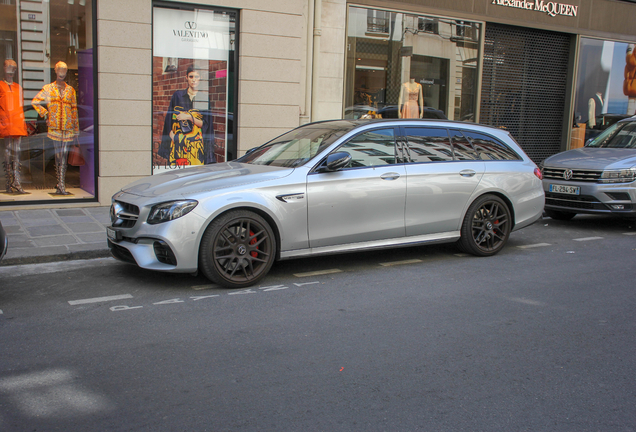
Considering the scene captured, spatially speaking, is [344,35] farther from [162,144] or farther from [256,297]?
[256,297]

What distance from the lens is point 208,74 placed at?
1148cm

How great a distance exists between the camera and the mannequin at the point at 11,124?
10023mm

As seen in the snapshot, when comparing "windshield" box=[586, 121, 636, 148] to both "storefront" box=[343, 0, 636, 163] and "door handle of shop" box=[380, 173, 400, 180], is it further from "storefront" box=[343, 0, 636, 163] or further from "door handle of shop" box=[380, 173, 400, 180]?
"door handle of shop" box=[380, 173, 400, 180]

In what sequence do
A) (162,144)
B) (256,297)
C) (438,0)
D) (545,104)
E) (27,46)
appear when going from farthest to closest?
(545,104) < (438,0) < (162,144) < (27,46) < (256,297)

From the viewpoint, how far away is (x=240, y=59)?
11.5 metres

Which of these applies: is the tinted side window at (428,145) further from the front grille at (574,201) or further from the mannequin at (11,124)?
the mannequin at (11,124)

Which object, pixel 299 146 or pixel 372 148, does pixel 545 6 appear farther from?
pixel 299 146

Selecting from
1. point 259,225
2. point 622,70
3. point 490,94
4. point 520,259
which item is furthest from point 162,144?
point 622,70

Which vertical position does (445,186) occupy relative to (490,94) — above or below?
below

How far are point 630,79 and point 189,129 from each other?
1308 cm

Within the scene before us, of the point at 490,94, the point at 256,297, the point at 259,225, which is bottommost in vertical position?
the point at 256,297

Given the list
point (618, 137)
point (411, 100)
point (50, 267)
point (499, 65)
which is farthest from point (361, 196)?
point (499, 65)

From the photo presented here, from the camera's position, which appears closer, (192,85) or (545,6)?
(192,85)

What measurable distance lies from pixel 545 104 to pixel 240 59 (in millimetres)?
9032
